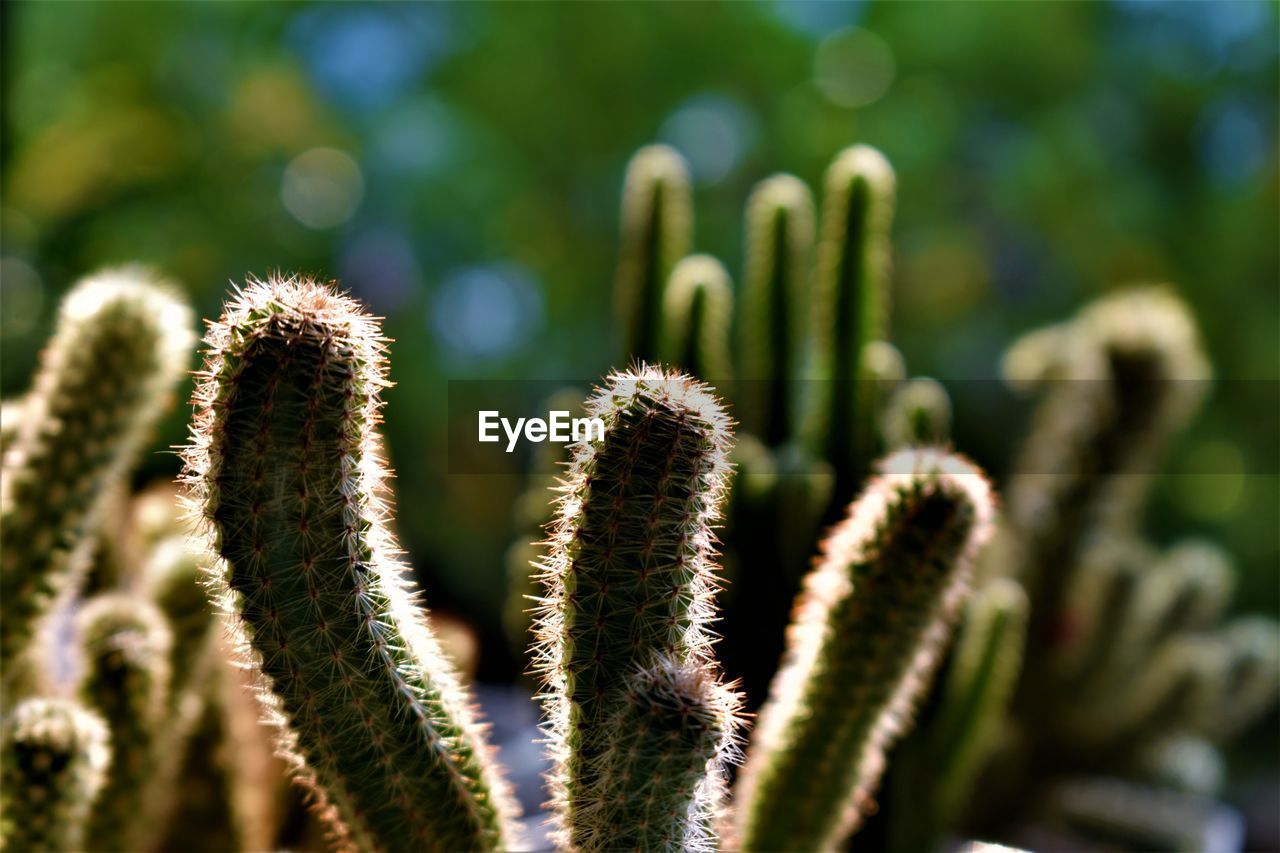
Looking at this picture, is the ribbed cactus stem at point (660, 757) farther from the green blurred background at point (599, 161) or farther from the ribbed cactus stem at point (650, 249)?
the green blurred background at point (599, 161)

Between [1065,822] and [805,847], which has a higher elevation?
[805,847]

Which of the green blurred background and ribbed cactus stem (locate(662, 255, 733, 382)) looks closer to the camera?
ribbed cactus stem (locate(662, 255, 733, 382))

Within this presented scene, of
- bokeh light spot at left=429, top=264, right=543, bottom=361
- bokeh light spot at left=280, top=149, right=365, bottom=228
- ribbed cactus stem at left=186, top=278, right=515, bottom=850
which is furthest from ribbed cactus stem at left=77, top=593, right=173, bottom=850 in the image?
→ bokeh light spot at left=280, top=149, right=365, bottom=228

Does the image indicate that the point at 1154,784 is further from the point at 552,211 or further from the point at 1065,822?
the point at 552,211

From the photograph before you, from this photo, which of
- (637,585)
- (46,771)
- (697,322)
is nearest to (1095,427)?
(697,322)

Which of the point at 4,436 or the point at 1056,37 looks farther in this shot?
the point at 1056,37

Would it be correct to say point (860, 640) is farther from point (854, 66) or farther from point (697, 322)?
point (854, 66)

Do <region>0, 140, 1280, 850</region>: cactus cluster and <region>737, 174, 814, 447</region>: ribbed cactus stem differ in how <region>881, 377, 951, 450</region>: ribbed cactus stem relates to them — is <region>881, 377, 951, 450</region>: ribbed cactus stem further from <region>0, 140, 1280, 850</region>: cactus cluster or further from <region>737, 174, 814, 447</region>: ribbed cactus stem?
<region>737, 174, 814, 447</region>: ribbed cactus stem

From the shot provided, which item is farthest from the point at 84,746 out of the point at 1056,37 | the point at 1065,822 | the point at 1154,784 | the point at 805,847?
the point at 1056,37
